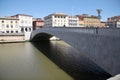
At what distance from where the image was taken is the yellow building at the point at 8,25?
149 ft

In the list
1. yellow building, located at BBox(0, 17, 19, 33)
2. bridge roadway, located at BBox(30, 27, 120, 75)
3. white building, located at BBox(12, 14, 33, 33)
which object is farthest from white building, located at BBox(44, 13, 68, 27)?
bridge roadway, located at BBox(30, 27, 120, 75)

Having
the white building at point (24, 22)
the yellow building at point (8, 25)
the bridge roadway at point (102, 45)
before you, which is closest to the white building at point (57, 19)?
the white building at point (24, 22)

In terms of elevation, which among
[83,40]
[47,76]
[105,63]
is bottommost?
[47,76]

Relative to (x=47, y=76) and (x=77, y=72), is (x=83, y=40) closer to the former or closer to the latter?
(x=77, y=72)

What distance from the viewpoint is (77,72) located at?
41.0 ft

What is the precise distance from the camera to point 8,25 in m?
46.5

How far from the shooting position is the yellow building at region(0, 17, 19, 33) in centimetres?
4553

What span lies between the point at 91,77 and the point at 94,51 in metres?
1.66

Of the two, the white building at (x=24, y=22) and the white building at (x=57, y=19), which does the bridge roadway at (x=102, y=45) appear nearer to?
the white building at (x=24, y=22)

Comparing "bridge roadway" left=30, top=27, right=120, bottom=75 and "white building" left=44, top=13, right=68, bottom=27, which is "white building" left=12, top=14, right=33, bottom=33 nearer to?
"white building" left=44, top=13, right=68, bottom=27

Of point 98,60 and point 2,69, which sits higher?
point 98,60

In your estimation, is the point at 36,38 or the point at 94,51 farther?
the point at 36,38

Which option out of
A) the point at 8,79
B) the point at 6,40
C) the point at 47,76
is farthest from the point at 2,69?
the point at 6,40

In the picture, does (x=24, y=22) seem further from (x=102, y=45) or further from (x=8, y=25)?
(x=102, y=45)
